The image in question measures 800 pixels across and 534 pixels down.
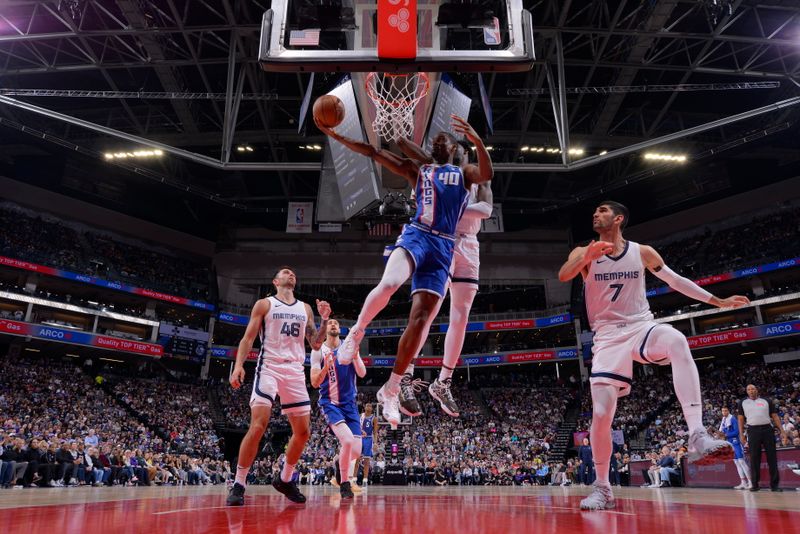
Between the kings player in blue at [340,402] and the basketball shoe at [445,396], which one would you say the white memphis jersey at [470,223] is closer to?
the basketball shoe at [445,396]

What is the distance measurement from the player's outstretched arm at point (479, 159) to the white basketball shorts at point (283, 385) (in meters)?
2.59

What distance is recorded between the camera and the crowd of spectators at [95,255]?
27844mm

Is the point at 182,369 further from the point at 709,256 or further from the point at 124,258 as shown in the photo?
the point at 709,256

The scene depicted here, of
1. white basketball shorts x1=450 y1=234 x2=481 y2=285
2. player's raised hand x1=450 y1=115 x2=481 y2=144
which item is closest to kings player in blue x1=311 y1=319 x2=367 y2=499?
white basketball shorts x1=450 y1=234 x2=481 y2=285

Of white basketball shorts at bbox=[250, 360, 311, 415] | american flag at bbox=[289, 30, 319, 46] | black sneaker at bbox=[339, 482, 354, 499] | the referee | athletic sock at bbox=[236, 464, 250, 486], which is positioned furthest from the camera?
the referee

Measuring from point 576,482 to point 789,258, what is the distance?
1653cm

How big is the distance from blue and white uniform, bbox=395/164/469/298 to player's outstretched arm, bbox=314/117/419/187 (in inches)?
8.2

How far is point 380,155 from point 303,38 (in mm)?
2413

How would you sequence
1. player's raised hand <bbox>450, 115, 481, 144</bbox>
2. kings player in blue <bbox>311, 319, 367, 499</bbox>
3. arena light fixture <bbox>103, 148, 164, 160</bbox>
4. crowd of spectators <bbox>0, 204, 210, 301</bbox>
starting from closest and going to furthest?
1. player's raised hand <bbox>450, 115, 481, 144</bbox>
2. kings player in blue <bbox>311, 319, 367, 499</bbox>
3. arena light fixture <bbox>103, 148, 164, 160</bbox>
4. crowd of spectators <bbox>0, 204, 210, 301</bbox>

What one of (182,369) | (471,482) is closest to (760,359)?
(471,482)

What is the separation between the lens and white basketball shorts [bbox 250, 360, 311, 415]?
215 inches

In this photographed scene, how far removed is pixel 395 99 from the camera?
10.5 meters

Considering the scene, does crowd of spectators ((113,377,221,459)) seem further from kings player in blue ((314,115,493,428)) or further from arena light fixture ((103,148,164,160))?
kings player in blue ((314,115,493,428))

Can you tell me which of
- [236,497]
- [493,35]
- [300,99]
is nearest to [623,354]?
[236,497]
